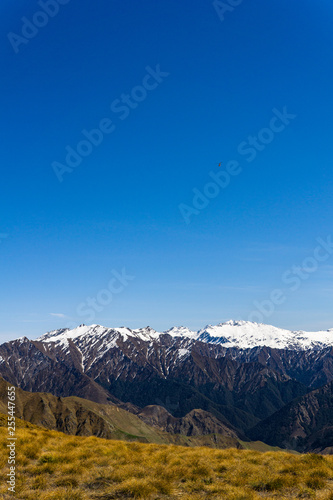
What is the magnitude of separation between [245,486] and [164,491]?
3.14 meters

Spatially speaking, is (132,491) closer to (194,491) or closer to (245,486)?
(194,491)

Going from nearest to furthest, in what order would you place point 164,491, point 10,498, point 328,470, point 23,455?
point 10,498 → point 164,491 → point 328,470 → point 23,455

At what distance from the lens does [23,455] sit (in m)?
15.6

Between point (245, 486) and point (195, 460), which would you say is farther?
point (195, 460)

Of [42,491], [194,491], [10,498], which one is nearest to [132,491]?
[194,491]

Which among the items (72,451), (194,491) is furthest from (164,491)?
(72,451)

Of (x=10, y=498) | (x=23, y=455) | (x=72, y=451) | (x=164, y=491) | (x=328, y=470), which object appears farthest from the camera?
(x=72, y=451)

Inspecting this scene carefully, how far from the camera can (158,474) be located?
13.9 meters

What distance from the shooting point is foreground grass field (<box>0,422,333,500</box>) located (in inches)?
469

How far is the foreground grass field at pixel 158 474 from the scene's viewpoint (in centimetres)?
1191

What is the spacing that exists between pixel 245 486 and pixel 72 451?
8758mm

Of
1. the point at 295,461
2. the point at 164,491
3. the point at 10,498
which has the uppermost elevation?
the point at 10,498

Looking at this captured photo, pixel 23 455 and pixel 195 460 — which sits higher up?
pixel 23 455

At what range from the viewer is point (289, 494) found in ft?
40.1
